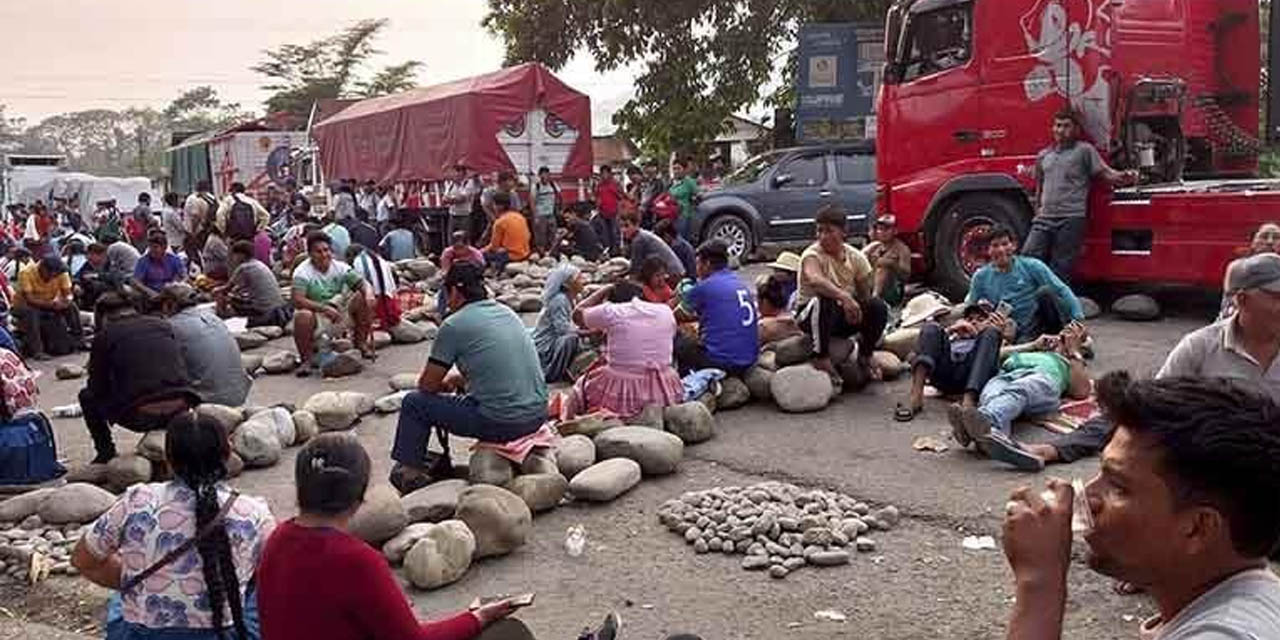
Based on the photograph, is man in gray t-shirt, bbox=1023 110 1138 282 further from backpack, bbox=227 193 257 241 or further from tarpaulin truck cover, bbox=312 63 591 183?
tarpaulin truck cover, bbox=312 63 591 183

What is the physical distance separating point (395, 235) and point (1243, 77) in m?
11.4

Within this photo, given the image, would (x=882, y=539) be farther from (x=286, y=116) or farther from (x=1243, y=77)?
(x=286, y=116)

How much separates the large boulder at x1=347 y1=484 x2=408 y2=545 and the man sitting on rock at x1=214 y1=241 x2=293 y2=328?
23.9 ft

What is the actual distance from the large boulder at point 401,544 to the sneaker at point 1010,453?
9.43 ft

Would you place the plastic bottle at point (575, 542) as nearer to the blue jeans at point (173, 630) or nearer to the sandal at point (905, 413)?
the blue jeans at point (173, 630)

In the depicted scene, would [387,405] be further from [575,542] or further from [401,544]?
[575,542]

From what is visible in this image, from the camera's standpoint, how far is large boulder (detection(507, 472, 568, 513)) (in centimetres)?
577

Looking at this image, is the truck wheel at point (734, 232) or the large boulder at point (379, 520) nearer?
the large boulder at point (379, 520)

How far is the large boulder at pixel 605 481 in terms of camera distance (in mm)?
5902

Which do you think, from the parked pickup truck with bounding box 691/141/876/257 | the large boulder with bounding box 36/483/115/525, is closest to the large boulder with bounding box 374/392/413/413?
the large boulder with bounding box 36/483/115/525

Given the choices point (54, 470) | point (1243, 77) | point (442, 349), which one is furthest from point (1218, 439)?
point (1243, 77)

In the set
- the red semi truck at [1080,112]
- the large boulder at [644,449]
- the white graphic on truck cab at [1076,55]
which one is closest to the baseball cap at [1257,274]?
the large boulder at [644,449]

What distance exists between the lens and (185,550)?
3.26 metres

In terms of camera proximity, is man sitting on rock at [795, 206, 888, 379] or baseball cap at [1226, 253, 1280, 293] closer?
baseball cap at [1226, 253, 1280, 293]
